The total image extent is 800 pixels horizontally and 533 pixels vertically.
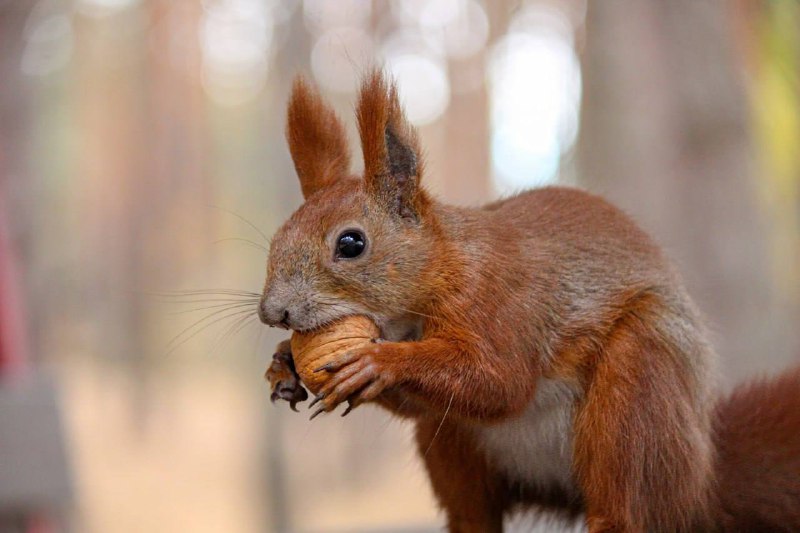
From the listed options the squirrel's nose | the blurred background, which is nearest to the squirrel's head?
the squirrel's nose

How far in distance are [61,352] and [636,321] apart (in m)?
3.62

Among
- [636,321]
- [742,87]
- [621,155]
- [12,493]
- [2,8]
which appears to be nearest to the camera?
[636,321]

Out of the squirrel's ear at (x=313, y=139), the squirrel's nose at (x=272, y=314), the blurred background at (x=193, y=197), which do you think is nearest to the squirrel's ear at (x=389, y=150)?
the squirrel's ear at (x=313, y=139)

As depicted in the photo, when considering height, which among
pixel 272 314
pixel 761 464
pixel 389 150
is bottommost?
pixel 761 464

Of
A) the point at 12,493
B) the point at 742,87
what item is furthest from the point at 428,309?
the point at 742,87

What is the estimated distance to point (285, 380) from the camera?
5.74 feet

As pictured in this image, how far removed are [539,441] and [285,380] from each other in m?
0.55

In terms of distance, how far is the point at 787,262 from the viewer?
12.7 ft

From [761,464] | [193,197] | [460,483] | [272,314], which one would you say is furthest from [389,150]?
[193,197]

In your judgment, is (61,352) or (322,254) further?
(61,352)

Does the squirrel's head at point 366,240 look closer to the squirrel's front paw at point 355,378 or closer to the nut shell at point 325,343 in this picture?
the nut shell at point 325,343

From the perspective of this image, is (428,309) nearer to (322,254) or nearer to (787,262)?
(322,254)

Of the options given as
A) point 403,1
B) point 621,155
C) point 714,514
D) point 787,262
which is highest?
point 403,1

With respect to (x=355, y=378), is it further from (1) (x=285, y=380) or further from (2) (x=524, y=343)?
(2) (x=524, y=343)
